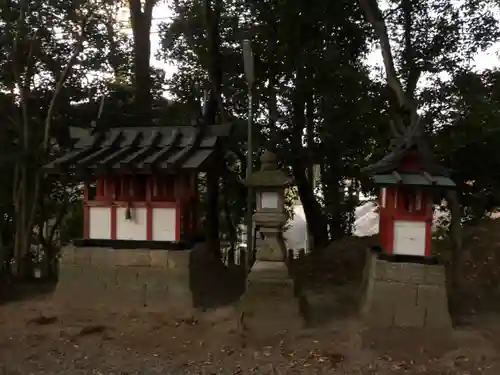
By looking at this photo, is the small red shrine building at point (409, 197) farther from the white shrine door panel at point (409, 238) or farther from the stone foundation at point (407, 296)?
the stone foundation at point (407, 296)

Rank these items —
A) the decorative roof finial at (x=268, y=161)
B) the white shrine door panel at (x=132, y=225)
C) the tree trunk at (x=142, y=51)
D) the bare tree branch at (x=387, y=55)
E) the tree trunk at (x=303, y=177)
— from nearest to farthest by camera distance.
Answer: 1. the decorative roof finial at (x=268, y=161)
2. the white shrine door panel at (x=132, y=225)
3. the bare tree branch at (x=387, y=55)
4. the tree trunk at (x=303, y=177)
5. the tree trunk at (x=142, y=51)

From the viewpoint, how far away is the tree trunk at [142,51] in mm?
10312

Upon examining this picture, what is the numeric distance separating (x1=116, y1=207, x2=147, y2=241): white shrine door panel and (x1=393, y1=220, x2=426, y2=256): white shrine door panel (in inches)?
143

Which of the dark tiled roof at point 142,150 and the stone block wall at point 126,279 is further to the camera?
the stone block wall at point 126,279

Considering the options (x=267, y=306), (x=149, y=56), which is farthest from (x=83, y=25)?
(x=267, y=306)

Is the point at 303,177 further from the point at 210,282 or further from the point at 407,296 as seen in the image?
the point at 407,296

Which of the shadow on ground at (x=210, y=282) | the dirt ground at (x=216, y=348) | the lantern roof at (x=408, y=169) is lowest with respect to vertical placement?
the dirt ground at (x=216, y=348)

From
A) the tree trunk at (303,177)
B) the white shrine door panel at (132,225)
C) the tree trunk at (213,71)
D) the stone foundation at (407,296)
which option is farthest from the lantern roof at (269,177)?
the tree trunk at (303,177)

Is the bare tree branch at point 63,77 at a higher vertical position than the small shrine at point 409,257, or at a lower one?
higher

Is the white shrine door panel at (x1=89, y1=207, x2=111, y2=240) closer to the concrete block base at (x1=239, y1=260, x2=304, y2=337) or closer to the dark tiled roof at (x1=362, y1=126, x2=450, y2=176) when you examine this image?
the concrete block base at (x1=239, y1=260, x2=304, y2=337)

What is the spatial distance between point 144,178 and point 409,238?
12.7 ft

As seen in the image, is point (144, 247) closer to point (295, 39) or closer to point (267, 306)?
point (267, 306)

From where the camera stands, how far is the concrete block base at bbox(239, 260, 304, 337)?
6422 mm

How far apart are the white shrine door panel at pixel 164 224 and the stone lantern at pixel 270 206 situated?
51.7 inches
